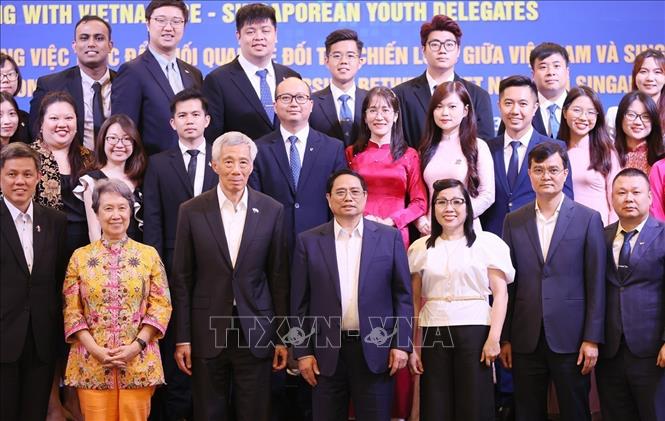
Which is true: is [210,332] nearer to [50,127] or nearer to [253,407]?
[253,407]

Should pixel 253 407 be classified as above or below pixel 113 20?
below

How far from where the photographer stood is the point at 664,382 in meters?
4.55

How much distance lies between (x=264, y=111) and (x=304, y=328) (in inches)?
59.0

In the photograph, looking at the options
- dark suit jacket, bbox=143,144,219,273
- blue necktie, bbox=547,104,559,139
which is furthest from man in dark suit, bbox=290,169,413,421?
blue necktie, bbox=547,104,559,139

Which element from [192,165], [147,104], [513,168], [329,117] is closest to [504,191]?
[513,168]

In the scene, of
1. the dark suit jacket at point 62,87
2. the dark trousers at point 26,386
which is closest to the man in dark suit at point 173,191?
the dark trousers at point 26,386

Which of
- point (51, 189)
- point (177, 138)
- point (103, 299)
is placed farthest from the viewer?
point (177, 138)

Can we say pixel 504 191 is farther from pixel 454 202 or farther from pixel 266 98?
pixel 266 98

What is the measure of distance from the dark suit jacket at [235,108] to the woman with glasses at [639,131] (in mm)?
1962

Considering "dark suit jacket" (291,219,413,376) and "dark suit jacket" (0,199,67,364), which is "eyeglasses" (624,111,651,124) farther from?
"dark suit jacket" (0,199,67,364)

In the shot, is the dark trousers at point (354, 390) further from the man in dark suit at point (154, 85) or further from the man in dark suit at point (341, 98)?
the man in dark suit at point (154, 85)

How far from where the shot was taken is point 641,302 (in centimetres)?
462

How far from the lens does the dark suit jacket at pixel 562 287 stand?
15.2ft

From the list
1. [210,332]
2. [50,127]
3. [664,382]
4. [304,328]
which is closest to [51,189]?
[50,127]
